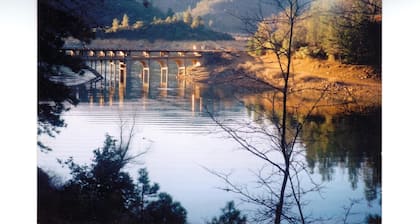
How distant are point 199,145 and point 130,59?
668 mm

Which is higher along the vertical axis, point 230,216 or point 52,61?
point 52,61

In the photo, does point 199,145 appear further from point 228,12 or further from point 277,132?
point 228,12

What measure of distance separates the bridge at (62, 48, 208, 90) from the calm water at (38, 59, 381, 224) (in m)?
0.06

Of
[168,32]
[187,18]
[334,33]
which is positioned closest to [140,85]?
[168,32]

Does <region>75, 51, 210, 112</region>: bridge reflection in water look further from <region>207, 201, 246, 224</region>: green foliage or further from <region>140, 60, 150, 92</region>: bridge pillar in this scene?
<region>207, 201, 246, 224</region>: green foliage

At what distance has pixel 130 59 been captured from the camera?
3.50 m

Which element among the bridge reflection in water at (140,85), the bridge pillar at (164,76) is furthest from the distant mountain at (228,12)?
the bridge pillar at (164,76)

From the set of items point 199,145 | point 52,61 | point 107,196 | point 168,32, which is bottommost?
point 107,196

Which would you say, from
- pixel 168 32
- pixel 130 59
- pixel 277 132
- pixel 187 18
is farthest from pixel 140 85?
pixel 277 132

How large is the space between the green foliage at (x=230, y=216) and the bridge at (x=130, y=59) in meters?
0.80

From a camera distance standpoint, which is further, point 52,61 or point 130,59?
point 130,59

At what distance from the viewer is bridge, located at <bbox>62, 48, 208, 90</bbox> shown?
3.42 meters

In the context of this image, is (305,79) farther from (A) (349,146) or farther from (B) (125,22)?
(B) (125,22)
